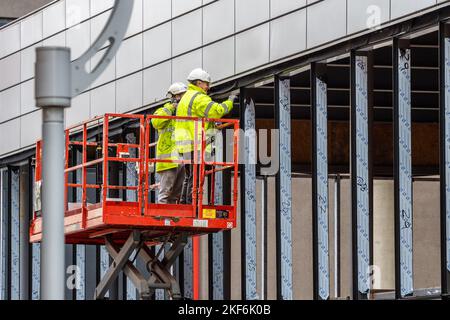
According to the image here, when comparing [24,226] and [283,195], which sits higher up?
[283,195]

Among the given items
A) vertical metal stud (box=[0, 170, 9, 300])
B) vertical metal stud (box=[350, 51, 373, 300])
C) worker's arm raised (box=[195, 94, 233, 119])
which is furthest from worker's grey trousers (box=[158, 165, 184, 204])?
vertical metal stud (box=[0, 170, 9, 300])

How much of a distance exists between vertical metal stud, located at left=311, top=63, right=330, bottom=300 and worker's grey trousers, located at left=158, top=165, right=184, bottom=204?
4142mm

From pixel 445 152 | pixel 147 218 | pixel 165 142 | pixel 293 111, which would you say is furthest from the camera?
pixel 293 111

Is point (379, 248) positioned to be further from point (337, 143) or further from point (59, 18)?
point (59, 18)

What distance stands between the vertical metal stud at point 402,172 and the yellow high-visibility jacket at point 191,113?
3.12 metres

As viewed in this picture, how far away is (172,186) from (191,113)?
1.17 meters

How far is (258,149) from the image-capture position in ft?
102

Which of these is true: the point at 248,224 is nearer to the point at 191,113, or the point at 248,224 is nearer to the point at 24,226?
the point at 191,113

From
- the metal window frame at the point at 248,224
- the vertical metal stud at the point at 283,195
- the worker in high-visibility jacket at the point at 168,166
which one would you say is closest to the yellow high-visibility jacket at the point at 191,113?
the worker in high-visibility jacket at the point at 168,166

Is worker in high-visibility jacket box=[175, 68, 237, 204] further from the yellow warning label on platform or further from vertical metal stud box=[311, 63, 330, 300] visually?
vertical metal stud box=[311, 63, 330, 300]

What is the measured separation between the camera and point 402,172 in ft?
80.0

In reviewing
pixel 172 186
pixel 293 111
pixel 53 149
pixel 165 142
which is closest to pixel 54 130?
pixel 53 149
